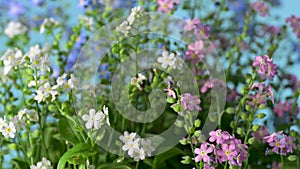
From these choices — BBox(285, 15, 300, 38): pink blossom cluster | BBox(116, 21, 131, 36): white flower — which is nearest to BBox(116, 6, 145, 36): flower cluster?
BBox(116, 21, 131, 36): white flower

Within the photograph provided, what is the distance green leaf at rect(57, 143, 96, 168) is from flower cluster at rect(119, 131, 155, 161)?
4 centimetres

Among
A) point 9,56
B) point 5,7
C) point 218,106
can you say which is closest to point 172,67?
point 218,106

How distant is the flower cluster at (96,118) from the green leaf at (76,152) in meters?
0.03

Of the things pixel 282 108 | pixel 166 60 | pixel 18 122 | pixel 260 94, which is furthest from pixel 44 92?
pixel 282 108

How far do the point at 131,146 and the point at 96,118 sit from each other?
52mm

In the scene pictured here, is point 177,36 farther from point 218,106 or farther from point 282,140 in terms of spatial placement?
point 282,140

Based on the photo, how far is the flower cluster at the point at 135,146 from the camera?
2.42 feet

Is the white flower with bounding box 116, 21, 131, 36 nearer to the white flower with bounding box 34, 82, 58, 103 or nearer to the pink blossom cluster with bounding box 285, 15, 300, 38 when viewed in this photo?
the white flower with bounding box 34, 82, 58, 103

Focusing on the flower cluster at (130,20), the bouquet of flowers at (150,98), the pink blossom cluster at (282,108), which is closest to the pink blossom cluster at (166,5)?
the bouquet of flowers at (150,98)

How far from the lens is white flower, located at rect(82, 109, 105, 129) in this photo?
2.36 ft

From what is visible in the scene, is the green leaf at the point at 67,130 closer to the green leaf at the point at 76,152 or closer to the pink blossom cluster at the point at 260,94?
the green leaf at the point at 76,152

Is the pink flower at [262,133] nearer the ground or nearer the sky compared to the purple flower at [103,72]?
nearer the ground

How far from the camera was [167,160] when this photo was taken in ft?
2.97

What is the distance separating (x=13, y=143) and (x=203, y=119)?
10.7 inches
